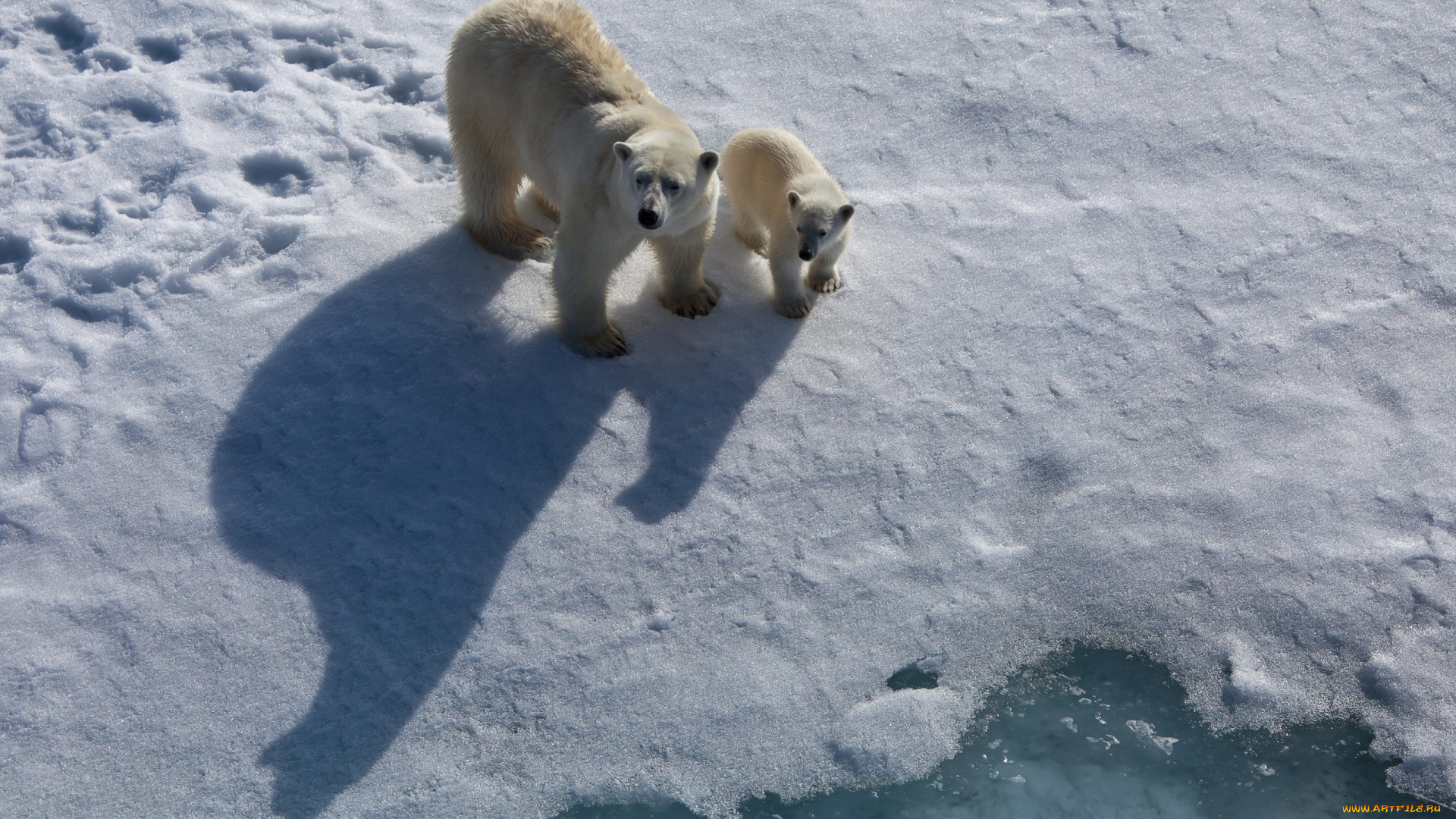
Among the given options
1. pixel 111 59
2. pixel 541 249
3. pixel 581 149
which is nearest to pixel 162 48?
pixel 111 59

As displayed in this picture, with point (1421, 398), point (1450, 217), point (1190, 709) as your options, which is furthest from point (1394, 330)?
point (1190, 709)

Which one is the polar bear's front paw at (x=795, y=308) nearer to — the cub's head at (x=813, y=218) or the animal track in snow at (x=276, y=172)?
the cub's head at (x=813, y=218)

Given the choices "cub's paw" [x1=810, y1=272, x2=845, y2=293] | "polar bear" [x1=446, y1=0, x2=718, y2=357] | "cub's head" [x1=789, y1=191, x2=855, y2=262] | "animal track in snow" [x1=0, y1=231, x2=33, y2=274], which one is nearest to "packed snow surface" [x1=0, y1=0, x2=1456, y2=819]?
"animal track in snow" [x1=0, y1=231, x2=33, y2=274]

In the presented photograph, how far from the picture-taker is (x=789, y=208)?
4020 millimetres

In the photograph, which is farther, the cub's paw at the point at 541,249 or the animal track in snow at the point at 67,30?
the animal track in snow at the point at 67,30

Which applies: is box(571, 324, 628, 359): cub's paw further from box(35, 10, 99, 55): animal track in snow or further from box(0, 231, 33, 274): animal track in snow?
→ box(35, 10, 99, 55): animal track in snow

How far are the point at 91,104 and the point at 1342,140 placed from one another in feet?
19.8

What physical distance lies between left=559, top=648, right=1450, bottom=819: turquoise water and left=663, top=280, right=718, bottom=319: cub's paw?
1.73m

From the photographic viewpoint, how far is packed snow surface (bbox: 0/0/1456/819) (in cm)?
334

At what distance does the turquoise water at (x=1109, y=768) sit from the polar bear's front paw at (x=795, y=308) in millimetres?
1600

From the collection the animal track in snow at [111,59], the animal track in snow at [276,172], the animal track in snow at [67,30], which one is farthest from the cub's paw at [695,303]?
the animal track in snow at [67,30]

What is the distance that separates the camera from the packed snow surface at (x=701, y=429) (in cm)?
334

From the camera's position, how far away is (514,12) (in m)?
3.99

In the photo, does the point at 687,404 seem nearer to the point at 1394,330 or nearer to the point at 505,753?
the point at 505,753
